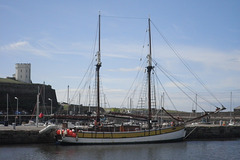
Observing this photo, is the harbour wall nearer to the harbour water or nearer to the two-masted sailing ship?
the two-masted sailing ship

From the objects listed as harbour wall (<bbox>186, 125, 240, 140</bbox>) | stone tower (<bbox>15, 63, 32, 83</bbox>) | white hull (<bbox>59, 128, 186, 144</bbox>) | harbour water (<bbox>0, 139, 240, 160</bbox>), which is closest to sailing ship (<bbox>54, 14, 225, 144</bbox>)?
white hull (<bbox>59, 128, 186, 144</bbox>)

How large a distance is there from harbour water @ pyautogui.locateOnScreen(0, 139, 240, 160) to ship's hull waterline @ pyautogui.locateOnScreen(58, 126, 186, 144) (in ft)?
3.74

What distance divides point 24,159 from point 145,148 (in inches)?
526

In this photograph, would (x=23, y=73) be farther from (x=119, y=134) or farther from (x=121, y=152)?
(x=121, y=152)

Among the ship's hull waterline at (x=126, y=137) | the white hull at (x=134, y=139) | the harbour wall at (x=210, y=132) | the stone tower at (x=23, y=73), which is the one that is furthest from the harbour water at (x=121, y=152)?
the stone tower at (x=23, y=73)

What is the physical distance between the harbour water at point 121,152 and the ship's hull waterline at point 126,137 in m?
1.14

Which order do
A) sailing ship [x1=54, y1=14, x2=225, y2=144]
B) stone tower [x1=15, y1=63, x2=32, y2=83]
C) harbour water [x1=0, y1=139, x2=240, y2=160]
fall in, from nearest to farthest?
harbour water [x1=0, y1=139, x2=240, y2=160] < sailing ship [x1=54, y1=14, x2=225, y2=144] < stone tower [x1=15, y1=63, x2=32, y2=83]

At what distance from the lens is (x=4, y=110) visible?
71.3 meters

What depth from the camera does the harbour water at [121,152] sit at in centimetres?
3141

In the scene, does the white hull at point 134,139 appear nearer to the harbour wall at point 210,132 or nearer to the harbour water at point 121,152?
the harbour water at point 121,152

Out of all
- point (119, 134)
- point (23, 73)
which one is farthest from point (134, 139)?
point (23, 73)

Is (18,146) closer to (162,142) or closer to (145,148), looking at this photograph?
(145,148)

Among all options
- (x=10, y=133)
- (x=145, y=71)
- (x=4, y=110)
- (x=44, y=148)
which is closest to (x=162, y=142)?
(x=145, y=71)

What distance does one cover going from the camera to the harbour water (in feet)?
103
